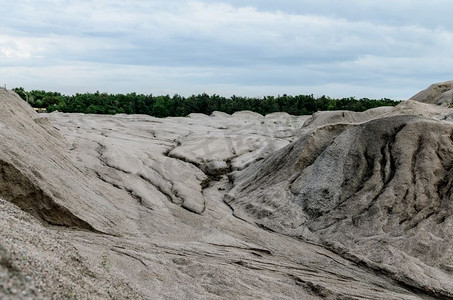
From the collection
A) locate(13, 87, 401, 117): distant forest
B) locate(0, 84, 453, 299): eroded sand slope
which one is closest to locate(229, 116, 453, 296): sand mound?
locate(0, 84, 453, 299): eroded sand slope

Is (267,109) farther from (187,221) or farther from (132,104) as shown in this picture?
(187,221)

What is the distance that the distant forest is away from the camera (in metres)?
22.7

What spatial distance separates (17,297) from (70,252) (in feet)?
5.67

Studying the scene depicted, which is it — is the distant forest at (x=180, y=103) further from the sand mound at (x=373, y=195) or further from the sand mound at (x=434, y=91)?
the sand mound at (x=373, y=195)

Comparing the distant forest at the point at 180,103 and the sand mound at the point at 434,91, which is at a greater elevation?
the sand mound at the point at 434,91

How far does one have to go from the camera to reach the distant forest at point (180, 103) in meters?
22.7

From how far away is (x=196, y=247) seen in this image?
673 cm

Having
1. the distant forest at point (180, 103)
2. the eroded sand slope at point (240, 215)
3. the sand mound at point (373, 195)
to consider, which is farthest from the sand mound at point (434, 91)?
the sand mound at point (373, 195)

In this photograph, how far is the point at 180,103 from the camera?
81.0 feet

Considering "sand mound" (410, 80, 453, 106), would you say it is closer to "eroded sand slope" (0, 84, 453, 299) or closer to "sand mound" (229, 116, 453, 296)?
"eroded sand slope" (0, 84, 453, 299)

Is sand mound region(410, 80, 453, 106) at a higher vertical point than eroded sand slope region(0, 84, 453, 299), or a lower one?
higher

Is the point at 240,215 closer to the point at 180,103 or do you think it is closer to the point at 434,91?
the point at 434,91

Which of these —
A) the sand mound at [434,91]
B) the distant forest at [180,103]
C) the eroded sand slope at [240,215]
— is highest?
the sand mound at [434,91]

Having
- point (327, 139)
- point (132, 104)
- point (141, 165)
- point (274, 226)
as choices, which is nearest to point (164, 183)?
point (141, 165)
